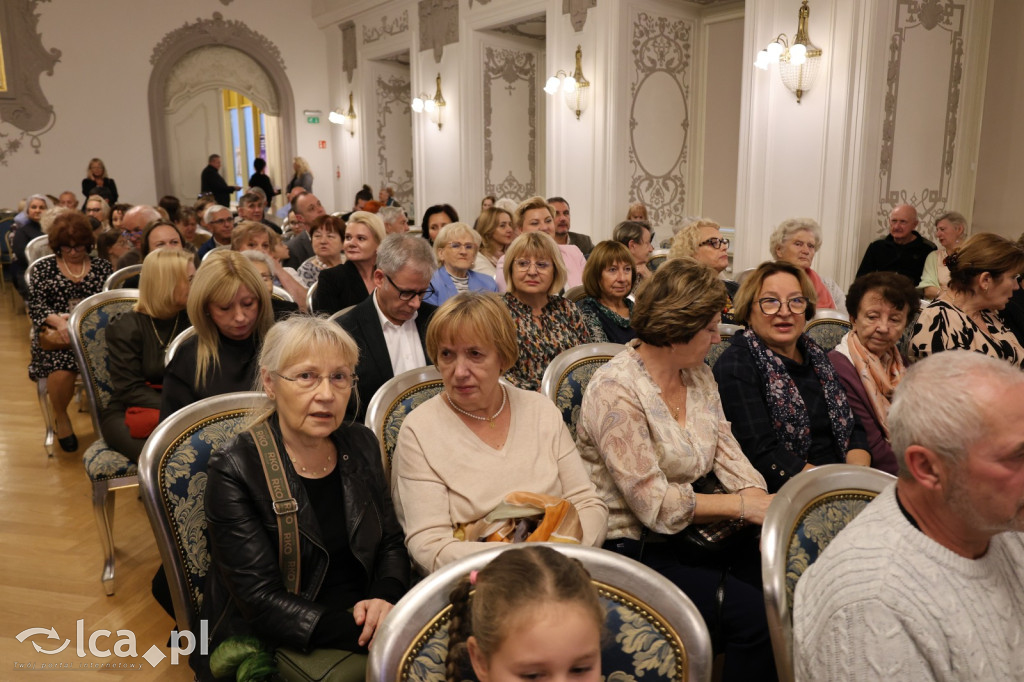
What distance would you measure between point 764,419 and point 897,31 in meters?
A: 4.99

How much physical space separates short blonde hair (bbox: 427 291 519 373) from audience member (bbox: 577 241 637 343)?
145 cm

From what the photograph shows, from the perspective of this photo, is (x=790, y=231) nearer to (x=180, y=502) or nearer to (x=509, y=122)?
(x=180, y=502)

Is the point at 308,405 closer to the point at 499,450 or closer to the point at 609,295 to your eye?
the point at 499,450

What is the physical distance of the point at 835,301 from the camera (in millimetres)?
4926

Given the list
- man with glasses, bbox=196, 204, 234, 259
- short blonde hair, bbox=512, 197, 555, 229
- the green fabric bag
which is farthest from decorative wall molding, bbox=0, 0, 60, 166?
the green fabric bag

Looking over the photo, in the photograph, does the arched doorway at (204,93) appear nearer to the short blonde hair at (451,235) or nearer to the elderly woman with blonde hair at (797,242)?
the short blonde hair at (451,235)

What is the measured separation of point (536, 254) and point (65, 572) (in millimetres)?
2301

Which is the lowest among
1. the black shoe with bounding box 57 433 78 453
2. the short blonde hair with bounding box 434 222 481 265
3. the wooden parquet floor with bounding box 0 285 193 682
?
the wooden parquet floor with bounding box 0 285 193 682

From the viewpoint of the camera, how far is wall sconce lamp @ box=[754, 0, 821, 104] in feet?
19.5

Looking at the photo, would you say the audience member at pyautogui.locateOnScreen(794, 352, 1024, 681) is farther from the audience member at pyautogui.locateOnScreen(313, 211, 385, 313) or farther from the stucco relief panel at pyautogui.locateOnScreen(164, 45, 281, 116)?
the stucco relief panel at pyautogui.locateOnScreen(164, 45, 281, 116)

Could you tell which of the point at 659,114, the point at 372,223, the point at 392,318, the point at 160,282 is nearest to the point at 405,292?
the point at 392,318

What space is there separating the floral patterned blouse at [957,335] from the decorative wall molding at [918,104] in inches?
136

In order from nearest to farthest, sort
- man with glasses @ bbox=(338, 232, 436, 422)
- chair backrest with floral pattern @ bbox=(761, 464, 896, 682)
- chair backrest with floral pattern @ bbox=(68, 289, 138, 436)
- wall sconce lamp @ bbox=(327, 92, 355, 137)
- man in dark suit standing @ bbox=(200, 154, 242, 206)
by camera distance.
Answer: chair backrest with floral pattern @ bbox=(761, 464, 896, 682)
man with glasses @ bbox=(338, 232, 436, 422)
chair backrest with floral pattern @ bbox=(68, 289, 138, 436)
man in dark suit standing @ bbox=(200, 154, 242, 206)
wall sconce lamp @ bbox=(327, 92, 355, 137)

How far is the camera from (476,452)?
71.6 inches
